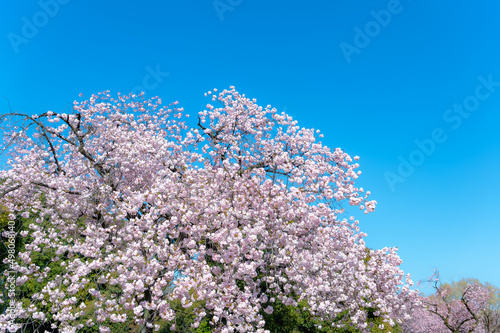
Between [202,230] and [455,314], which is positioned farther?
[455,314]

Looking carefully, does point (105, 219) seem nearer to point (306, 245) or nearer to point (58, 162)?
point (58, 162)

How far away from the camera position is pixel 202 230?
8477 mm

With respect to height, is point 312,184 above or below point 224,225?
above

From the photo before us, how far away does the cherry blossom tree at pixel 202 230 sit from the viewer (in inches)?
312

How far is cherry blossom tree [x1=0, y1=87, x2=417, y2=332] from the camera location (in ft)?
26.0

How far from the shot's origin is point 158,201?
28.6 feet

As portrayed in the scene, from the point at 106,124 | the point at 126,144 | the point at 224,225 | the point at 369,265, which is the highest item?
the point at 106,124

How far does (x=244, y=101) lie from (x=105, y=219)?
6851 mm

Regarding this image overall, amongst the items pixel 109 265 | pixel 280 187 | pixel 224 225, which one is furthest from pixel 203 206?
pixel 109 265

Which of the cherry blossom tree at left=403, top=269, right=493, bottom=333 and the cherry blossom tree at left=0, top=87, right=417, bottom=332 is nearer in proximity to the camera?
the cherry blossom tree at left=0, top=87, right=417, bottom=332

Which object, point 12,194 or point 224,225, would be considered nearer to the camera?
point 224,225

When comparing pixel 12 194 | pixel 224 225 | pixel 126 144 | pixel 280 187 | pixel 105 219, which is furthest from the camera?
pixel 12 194

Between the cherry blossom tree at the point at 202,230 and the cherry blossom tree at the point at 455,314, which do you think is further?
the cherry blossom tree at the point at 455,314

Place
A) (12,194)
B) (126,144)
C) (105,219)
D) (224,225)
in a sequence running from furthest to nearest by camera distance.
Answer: (12,194)
(126,144)
(105,219)
(224,225)
